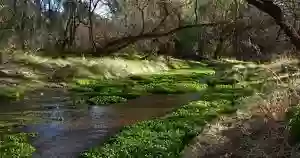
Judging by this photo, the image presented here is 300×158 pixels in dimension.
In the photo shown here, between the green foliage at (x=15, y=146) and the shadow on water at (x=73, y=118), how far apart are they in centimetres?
30

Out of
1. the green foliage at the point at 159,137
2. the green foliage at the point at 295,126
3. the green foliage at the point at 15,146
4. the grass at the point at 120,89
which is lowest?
the green foliage at the point at 15,146

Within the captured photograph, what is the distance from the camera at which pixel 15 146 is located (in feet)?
49.5

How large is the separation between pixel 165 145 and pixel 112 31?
4861cm

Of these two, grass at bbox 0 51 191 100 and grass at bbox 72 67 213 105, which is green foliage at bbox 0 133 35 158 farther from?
grass at bbox 0 51 191 100

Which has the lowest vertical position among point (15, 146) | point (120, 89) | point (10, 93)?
point (15, 146)

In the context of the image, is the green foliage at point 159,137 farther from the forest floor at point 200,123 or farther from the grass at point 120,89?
the grass at point 120,89

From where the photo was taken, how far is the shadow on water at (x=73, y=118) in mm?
15766

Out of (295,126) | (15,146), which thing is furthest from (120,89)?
(295,126)

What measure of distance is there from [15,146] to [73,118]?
6017 mm

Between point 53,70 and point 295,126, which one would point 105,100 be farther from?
point 295,126

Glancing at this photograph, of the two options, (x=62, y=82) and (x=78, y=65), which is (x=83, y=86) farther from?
(x=78, y=65)

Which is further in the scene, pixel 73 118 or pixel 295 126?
pixel 73 118

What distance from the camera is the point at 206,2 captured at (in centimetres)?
5759

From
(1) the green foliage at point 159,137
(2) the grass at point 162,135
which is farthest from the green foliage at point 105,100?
(1) the green foliage at point 159,137
